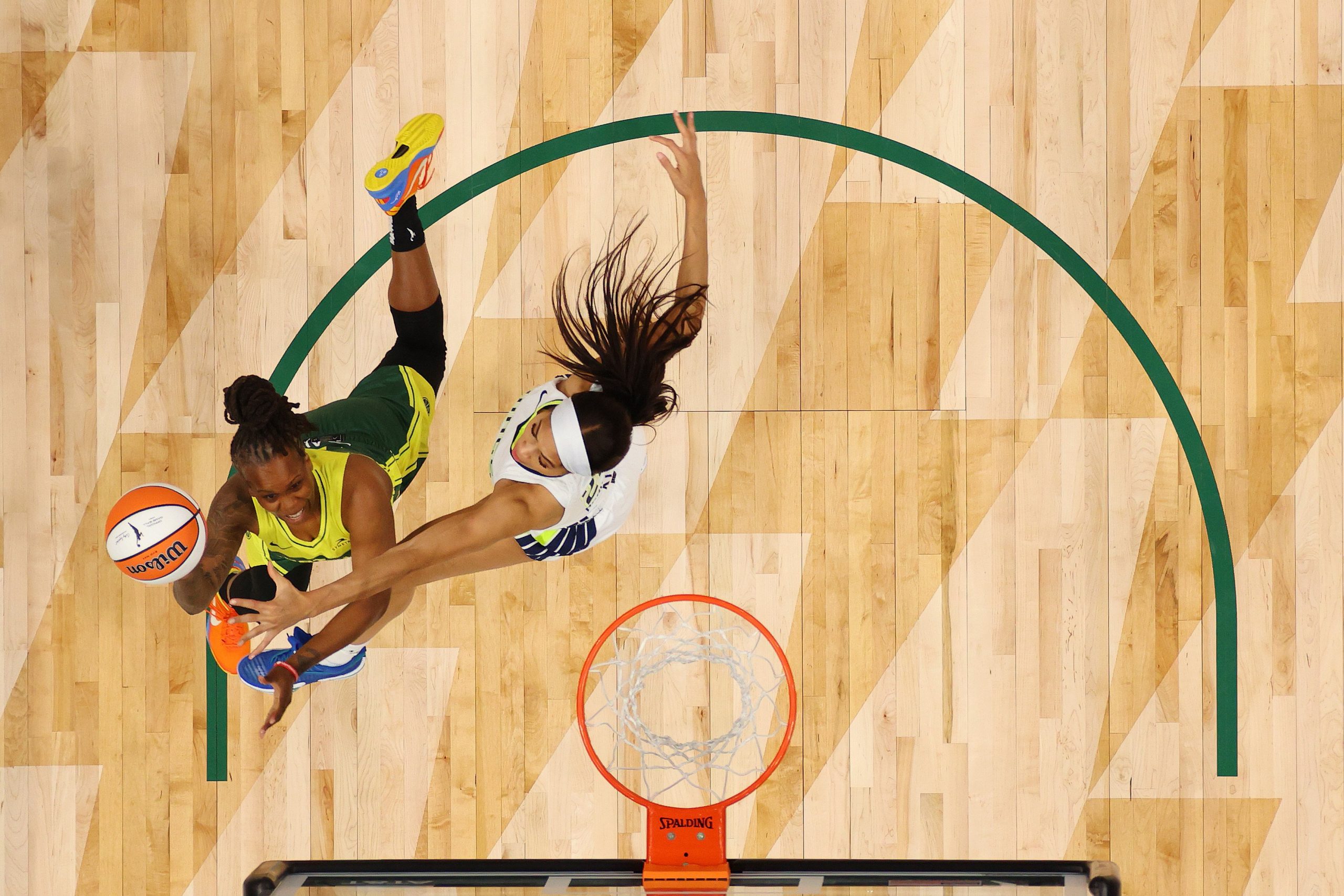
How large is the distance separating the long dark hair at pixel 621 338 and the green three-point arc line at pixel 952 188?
1.38ft

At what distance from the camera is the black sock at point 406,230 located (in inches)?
144

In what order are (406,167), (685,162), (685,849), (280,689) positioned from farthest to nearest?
(685,162)
(406,167)
(685,849)
(280,689)

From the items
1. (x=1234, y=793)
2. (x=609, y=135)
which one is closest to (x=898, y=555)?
(x=1234, y=793)

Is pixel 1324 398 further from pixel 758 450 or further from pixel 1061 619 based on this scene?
pixel 758 450

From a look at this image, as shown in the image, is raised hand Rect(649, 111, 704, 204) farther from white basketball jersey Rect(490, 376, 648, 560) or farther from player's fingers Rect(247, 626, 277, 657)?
player's fingers Rect(247, 626, 277, 657)

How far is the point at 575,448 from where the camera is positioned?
113 inches

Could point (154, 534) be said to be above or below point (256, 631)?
above

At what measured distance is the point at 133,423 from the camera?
12.8 ft

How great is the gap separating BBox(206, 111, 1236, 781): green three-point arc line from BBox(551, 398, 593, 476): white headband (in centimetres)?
141

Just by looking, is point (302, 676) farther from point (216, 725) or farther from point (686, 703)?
point (686, 703)

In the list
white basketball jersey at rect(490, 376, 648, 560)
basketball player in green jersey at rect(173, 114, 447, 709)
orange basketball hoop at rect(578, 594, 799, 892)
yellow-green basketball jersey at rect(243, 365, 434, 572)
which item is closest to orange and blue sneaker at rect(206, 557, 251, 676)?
basketball player in green jersey at rect(173, 114, 447, 709)

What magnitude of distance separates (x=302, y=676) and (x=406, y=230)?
5.29 ft

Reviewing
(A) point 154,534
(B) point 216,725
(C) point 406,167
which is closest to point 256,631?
(A) point 154,534

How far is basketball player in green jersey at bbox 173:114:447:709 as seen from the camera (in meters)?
2.94
